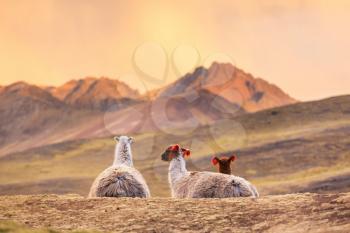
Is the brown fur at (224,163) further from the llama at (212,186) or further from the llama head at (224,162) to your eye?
the llama at (212,186)

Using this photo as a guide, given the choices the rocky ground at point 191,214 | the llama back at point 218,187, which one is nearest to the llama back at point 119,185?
the rocky ground at point 191,214

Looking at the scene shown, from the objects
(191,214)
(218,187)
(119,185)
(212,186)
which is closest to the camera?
(191,214)

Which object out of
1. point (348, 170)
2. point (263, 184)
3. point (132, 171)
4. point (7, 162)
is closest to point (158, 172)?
point (263, 184)

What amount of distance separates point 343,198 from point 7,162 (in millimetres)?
164677

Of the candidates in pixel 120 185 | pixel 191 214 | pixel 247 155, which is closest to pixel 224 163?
pixel 120 185

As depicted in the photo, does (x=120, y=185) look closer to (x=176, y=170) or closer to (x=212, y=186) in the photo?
(x=212, y=186)

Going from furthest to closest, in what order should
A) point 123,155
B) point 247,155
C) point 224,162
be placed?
point 247,155
point 123,155
point 224,162

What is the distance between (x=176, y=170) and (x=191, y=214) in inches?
234

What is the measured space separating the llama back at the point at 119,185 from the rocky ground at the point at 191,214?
4.09 ft

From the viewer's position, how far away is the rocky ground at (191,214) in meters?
16.1

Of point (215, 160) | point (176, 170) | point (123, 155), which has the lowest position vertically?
point (176, 170)

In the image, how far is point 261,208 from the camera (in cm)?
1758

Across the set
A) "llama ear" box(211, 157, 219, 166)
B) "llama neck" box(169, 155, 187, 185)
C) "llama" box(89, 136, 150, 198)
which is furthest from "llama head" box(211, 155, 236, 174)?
"llama" box(89, 136, 150, 198)

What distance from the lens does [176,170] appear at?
23500 millimetres
